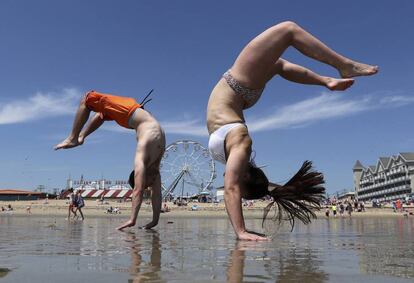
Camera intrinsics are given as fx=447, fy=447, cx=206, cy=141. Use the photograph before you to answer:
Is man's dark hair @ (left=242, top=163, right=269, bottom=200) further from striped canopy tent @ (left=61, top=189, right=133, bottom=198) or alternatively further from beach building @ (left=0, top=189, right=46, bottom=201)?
beach building @ (left=0, top=189, right=46, bottom=201)

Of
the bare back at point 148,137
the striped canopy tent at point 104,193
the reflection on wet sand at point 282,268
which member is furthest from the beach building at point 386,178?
the reflection on wet sand at point 282,268

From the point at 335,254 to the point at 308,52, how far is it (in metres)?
1.65

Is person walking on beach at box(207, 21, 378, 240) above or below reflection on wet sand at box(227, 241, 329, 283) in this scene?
above

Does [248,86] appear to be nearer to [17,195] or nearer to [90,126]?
[90,126]

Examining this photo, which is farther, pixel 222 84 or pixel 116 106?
pixel 116 106

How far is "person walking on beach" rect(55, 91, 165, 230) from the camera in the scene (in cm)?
535

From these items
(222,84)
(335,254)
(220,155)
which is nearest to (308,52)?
(222,84)

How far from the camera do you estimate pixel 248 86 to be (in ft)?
12.7

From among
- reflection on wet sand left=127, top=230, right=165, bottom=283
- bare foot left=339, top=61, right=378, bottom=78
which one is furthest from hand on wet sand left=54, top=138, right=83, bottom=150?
bare foot left=339, top=61, right=378, bottom=78

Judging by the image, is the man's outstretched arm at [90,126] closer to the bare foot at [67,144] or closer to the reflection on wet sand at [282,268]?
the bare foot at [67,144]

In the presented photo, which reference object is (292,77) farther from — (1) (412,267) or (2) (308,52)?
(1) (412,267)

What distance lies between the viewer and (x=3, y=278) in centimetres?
177

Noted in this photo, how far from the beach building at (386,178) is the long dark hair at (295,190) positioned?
305 ft

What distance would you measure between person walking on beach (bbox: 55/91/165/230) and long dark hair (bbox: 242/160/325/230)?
1.80 m
